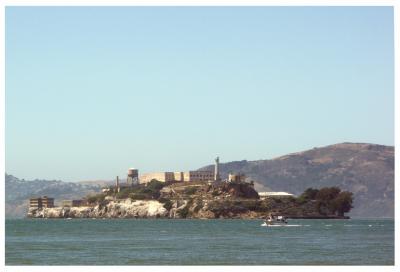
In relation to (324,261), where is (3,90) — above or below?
above

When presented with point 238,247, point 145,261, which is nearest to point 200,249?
point 238,247

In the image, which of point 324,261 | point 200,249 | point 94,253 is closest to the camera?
point 324,261

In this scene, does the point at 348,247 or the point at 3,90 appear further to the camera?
the point at 348,247

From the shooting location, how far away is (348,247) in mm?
90312
